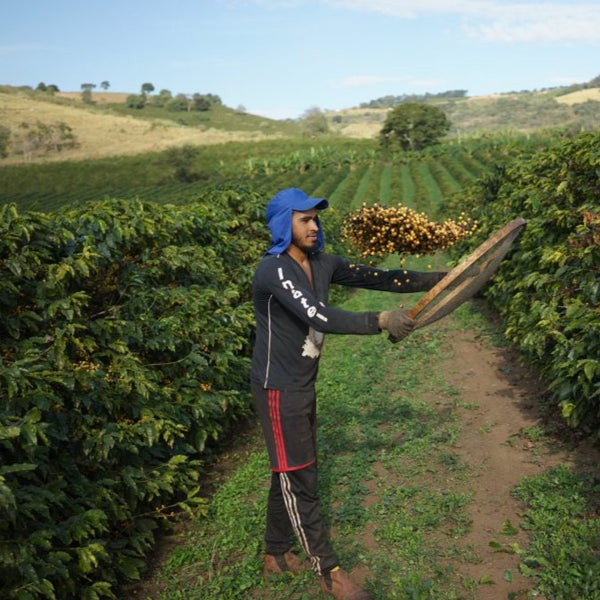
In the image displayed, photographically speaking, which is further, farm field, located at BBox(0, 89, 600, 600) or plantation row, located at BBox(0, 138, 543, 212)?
plantation row, located at BBox(0, 138, 543, 212)

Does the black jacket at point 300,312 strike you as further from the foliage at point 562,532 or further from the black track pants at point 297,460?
the foliage at point 562,532

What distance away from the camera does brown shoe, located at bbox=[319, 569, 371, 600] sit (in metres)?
3.80

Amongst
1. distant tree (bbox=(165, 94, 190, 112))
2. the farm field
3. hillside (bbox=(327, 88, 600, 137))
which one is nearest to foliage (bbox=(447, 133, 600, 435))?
the farm field

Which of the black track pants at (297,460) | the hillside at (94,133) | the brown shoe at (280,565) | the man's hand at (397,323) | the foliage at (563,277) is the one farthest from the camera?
the hillside at (94,133)

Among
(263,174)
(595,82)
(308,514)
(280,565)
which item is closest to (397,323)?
(308,514)

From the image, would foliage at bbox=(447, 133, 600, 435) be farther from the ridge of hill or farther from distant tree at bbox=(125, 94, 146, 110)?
distant tree at bbox=(125, 94, 146, 110)

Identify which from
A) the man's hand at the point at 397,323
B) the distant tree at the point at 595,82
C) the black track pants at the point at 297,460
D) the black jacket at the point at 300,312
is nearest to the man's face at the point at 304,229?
the black jacket at the point at 300,312

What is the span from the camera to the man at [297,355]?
366 cm

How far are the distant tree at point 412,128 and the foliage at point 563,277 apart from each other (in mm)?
62821

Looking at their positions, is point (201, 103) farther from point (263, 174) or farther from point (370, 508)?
point (370, 508)

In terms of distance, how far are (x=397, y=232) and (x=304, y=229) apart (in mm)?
1946

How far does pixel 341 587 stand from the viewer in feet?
12.5

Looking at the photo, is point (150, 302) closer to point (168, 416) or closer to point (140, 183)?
point (168, 416)

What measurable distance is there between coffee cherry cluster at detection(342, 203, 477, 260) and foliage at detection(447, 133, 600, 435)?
3.55 feet
